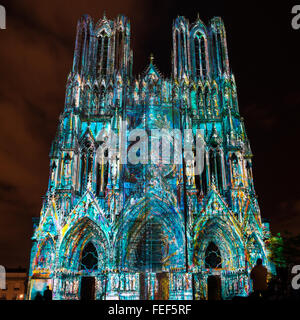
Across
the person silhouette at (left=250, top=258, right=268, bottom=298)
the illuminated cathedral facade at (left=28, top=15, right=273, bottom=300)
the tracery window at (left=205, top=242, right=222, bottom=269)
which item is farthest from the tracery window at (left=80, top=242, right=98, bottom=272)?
the person silhouette at (left=250, top=258, right=268, bottom=298)

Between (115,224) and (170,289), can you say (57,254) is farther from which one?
(170,289)

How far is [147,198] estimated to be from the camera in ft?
78.5

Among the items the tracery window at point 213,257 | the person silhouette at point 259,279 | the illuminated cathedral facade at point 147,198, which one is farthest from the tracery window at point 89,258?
the person silhouette at point 259,279

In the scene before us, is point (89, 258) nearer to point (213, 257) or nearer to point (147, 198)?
point (147, 198)

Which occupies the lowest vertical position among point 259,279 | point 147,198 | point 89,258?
point 259,279

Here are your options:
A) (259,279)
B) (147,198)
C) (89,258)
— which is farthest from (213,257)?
(259,279)

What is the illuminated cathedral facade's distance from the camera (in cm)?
2238

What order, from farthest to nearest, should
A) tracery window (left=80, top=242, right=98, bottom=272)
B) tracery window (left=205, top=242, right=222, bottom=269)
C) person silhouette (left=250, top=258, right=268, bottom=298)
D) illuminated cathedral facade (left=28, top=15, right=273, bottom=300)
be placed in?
tracery window (left=205, top=242, right=222, bottom=269), tracery window (left=80, top=242, right=98, bottom=272), illuminated cathedral facade (left=28, top=15, right=273, bottom=300), person silhouette (left=250, top=258, right=268, bottom=298)

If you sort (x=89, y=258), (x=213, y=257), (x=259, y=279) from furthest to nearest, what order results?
(x=213, y=257), (x=89, y=258), (x=259, y=279)

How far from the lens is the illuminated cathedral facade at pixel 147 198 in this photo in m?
22.4

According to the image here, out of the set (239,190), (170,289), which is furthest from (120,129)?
(170,289)

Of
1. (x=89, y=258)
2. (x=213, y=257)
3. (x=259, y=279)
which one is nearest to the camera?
(x=259, y=279)

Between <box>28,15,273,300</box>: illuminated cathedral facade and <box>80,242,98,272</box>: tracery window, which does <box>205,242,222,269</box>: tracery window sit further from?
<box>80,242,98,272</box>: tracery window

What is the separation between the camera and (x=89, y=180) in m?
24.0
